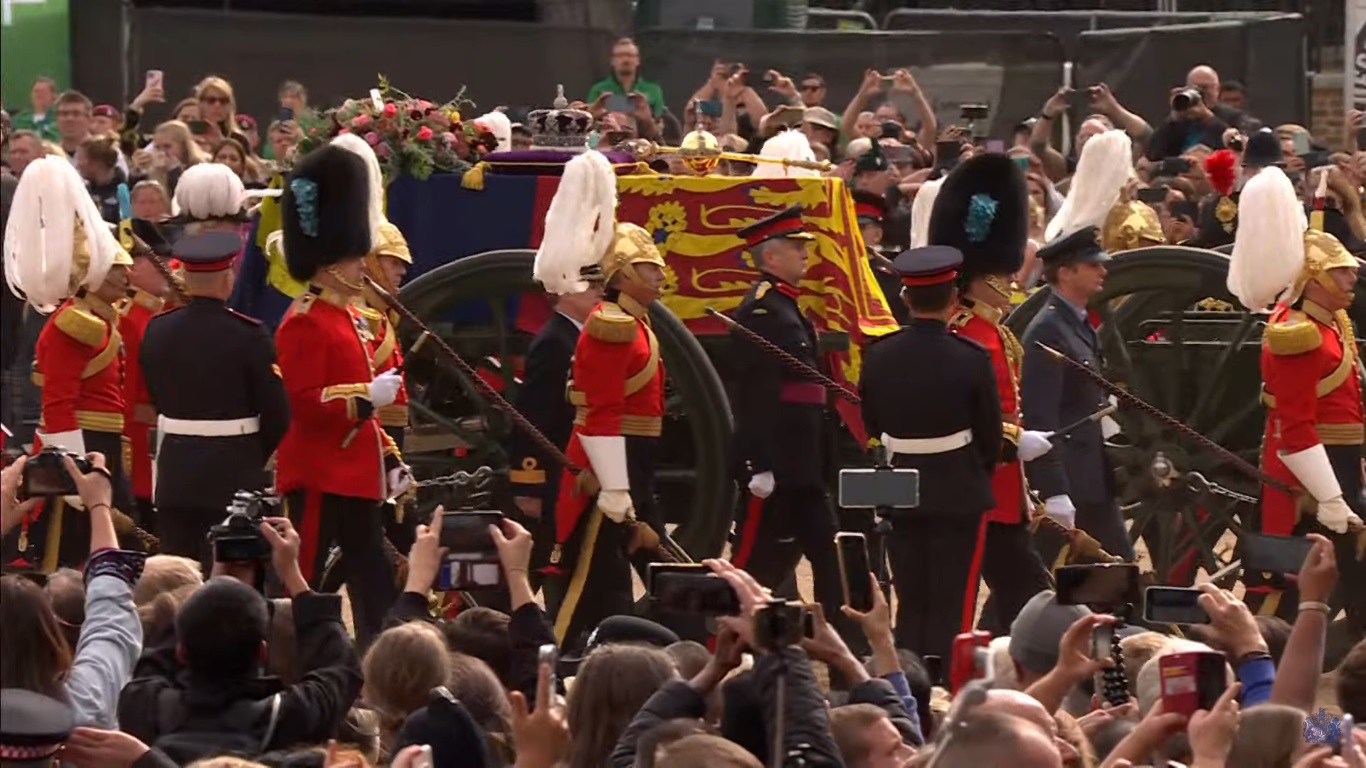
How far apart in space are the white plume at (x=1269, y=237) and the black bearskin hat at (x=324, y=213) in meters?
2.42

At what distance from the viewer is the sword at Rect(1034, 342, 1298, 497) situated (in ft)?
29.7

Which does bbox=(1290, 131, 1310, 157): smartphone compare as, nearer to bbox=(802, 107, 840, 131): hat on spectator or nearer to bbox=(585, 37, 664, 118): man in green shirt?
bbox=(802, 107, 840, 131): hat on spectator

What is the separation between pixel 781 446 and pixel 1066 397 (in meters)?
0.88

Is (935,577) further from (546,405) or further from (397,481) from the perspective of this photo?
(397,481)

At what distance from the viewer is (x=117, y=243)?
9891 mm

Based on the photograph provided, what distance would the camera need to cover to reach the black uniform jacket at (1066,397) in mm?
9406

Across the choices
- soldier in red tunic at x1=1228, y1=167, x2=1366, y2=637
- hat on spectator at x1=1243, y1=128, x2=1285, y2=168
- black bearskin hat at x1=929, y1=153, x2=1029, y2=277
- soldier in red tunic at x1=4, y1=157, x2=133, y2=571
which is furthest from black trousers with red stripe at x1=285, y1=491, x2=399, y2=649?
hat on spectator at x1=1243, y1=128, x2=1285, y2=168

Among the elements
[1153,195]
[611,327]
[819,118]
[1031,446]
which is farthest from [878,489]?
[819,118]

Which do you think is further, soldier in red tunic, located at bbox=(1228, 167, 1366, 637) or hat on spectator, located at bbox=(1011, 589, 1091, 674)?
soldier in red tunic, located at bbox=(1228, 167, 1366, 637)

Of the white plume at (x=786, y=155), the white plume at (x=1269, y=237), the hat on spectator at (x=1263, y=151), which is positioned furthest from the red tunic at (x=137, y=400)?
the hat on spectator at (x=1263, y=151)

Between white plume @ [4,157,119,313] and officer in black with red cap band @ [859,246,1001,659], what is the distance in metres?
2.39

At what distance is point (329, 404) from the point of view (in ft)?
28.1

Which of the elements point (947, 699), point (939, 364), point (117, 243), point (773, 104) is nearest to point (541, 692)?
point (947, 699)

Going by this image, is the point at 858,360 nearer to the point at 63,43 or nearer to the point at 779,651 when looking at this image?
the point at 779,651
